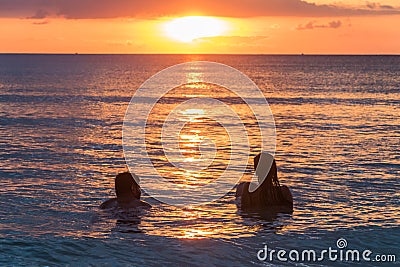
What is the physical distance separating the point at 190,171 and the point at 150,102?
51.4 meters

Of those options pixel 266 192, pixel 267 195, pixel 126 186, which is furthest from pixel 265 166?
pixel 126 186

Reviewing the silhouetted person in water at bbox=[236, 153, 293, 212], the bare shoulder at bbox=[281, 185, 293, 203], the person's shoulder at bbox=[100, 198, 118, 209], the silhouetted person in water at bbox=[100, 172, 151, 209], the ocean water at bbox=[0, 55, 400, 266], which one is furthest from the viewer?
the person's shoulder at bbox=[100, 198, 118, 209]

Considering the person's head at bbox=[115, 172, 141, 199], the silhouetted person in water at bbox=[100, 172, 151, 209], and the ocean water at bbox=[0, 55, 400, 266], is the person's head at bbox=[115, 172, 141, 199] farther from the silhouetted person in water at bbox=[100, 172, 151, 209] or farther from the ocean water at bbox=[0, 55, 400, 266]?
the ocean water at bbox=[0, 55, 400, 266]

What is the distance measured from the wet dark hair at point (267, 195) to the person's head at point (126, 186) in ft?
11.9

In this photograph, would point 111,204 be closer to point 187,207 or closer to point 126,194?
point 126,194

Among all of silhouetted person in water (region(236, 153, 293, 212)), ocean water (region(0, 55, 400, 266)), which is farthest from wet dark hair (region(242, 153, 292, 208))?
ocean water (region(0, 55, 400, 266))

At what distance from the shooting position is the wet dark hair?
58.6 ft

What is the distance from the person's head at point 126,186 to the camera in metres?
18.7

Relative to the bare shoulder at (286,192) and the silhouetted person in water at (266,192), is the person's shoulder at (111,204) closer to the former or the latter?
the silhouetted person in water at (266,192)

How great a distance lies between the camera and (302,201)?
22.6 metres

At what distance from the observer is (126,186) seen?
1922 cm

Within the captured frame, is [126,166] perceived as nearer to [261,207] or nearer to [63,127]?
[261,207]

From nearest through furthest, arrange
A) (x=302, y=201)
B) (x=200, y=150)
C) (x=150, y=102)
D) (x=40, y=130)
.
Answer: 1. (x=302, y=201)
2. (x=200, y=150)
3. (x=40, y=130)
4. (x=150, y=102)

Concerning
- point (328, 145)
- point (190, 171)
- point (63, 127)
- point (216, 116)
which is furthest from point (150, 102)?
point (190, 171)
